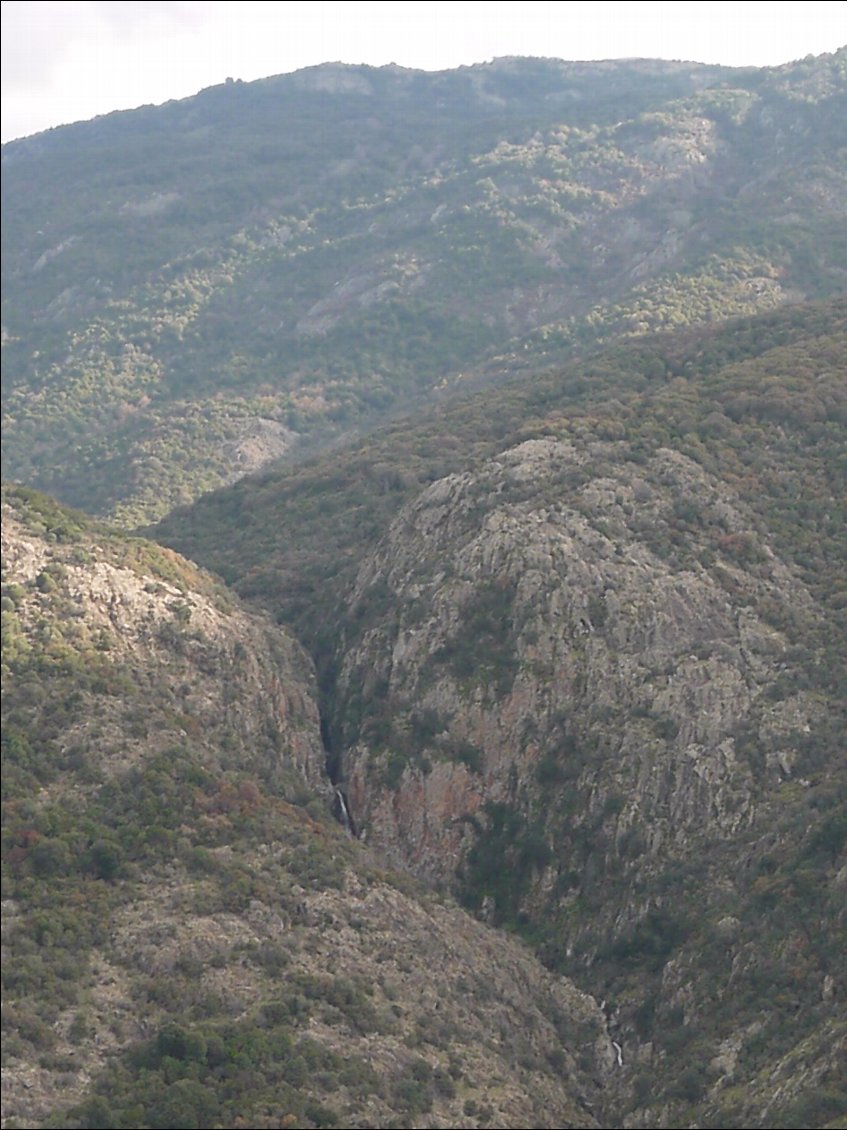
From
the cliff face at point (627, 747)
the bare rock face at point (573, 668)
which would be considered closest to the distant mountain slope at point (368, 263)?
the bare rock face at point (573, 668)

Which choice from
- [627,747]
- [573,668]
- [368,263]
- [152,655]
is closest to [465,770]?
[573,668]

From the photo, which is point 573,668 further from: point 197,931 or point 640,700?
point 197,931

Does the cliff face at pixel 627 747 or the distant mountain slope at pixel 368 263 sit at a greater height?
the distant mountain slope at pixel 368 263

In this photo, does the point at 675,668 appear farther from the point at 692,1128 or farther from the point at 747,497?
the point at 692,1128

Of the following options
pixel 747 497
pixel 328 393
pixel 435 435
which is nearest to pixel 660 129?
pixel 328 393

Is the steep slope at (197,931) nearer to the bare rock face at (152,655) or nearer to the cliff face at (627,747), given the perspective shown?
the bare rock face at (152,655)
